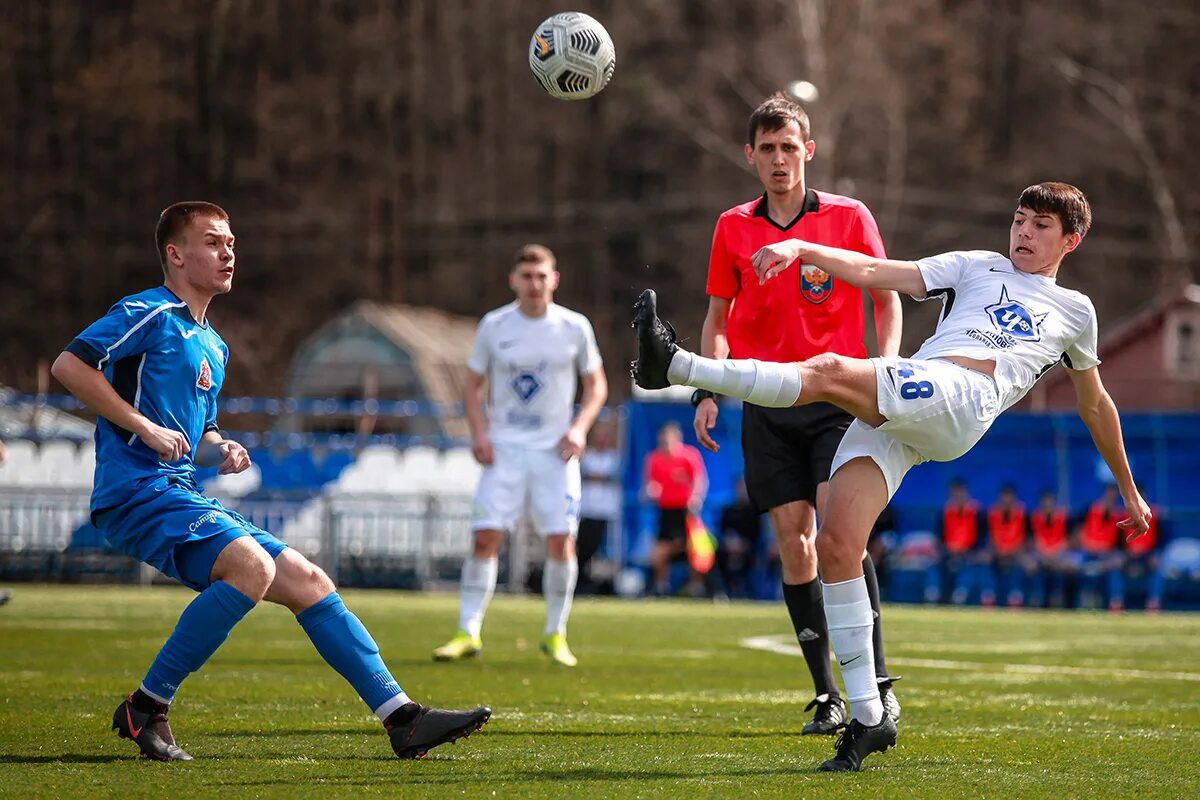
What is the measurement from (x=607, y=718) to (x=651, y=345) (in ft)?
7.56

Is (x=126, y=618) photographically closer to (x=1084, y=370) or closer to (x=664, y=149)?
(x=1084, y=370)

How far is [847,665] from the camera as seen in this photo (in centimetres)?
594

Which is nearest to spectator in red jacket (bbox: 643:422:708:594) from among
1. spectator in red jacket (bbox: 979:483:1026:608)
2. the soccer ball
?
spectator in red jacket (bbox: 979:483:1026:608)

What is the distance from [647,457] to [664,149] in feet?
62.2

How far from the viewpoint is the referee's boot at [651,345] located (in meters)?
5.45

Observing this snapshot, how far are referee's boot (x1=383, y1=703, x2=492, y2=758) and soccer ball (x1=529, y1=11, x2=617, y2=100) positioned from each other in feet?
10.5

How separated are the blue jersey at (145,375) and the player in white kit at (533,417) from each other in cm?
478

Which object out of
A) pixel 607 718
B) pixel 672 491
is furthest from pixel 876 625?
pixel 672 491

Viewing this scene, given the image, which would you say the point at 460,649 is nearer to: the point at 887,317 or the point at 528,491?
the point at 528,491

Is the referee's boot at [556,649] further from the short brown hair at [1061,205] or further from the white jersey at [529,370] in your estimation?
the short brown hair at [1061,205]

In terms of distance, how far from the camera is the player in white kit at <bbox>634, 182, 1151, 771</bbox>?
18.4ft

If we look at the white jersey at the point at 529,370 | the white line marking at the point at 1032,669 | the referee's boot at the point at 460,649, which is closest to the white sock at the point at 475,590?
the referee's boot at the point at 460,649

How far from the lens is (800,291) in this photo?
23.9 ft

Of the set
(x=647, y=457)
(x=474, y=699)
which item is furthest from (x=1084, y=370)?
(x=647, y=457)
